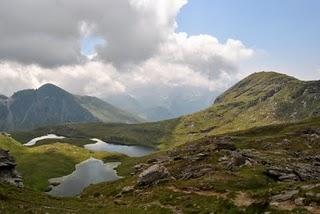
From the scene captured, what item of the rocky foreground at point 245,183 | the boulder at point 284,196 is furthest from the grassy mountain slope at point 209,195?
the boulder at point 284,196

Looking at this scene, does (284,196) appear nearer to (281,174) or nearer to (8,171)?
(281,174)

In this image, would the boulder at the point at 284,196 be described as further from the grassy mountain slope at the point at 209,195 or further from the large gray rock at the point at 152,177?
the large gray rock at the point at 152,177

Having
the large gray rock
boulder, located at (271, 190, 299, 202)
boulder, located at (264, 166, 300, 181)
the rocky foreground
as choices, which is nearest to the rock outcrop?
the rocky foreground

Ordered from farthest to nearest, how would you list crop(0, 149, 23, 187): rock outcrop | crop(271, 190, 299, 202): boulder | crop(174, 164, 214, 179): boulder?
crop(0, 149, 23, 187): rock outcrop, crop(174, 164, 214, 179): boulder, crop(271, 190, 299, 202): boulder

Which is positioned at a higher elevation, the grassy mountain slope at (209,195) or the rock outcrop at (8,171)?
the rock outcrop at (8,171)

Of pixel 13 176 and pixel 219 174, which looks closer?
pixel 219 174

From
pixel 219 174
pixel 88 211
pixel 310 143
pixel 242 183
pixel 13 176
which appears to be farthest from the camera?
pixel 310 143

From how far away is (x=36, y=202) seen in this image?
5453 cm

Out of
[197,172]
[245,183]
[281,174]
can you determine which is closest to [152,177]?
[197,172]

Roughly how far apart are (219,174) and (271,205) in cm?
3300

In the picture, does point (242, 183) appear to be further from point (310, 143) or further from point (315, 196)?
point (310, 143)

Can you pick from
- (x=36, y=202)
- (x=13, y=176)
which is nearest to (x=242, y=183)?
(x=36, y=202)

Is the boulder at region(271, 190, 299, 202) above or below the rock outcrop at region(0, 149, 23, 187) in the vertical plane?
below

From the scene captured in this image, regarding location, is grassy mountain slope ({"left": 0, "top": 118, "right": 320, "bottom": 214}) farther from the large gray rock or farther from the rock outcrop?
the rock outcrop
